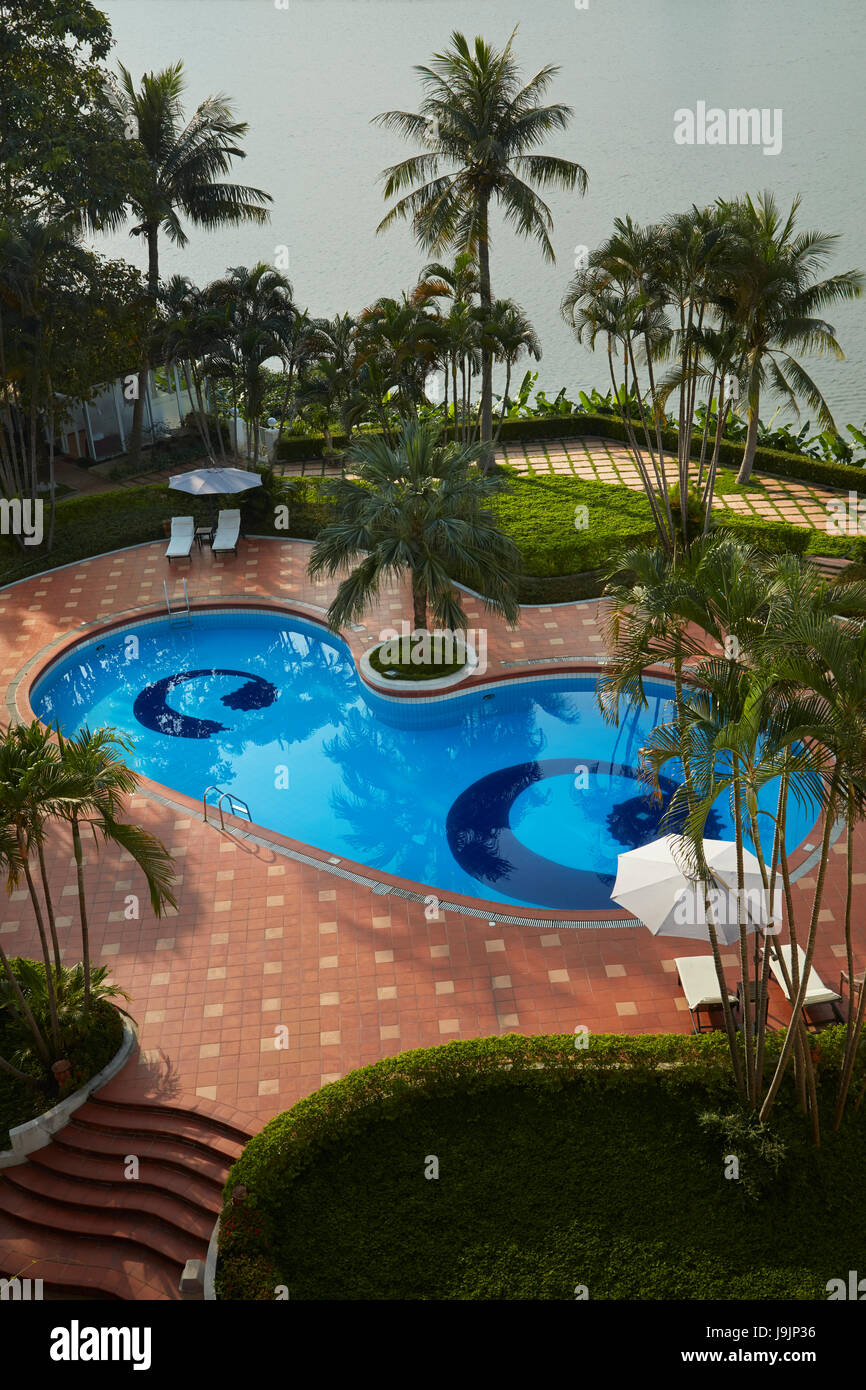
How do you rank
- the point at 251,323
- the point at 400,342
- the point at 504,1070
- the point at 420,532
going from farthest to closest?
the point at 251,323, the point at 400,342, the point at 420,532, the point at 504,1070

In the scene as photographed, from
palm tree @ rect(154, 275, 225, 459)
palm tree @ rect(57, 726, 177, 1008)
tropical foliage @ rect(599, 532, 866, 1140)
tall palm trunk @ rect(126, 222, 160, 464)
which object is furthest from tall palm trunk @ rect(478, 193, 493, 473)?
palm tree @ rect(57, 726, 177, 1008)

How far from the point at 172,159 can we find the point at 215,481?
11724 millimetres

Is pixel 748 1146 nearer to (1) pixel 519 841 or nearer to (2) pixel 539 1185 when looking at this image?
(2) pixel 539 1185

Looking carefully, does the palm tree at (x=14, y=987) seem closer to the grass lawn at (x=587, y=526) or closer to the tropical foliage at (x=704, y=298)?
the grass lawn at (x=587, y=526)

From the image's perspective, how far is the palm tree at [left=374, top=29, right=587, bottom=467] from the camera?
1104 inches

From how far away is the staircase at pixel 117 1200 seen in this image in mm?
12164

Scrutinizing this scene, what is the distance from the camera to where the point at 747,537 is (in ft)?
87.2

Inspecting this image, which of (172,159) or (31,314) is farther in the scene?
(172,159)

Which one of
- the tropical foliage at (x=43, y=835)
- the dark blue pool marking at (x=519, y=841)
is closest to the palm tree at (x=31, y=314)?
the dark blue pool marking at (x=519, y=841)

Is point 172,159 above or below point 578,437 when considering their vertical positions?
above

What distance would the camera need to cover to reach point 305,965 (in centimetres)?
1580

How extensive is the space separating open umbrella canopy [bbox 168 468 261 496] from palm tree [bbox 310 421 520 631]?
21.2ft

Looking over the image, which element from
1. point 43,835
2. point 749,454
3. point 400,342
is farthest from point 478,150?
point 43,835

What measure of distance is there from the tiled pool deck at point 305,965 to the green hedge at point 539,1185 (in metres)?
1.00
